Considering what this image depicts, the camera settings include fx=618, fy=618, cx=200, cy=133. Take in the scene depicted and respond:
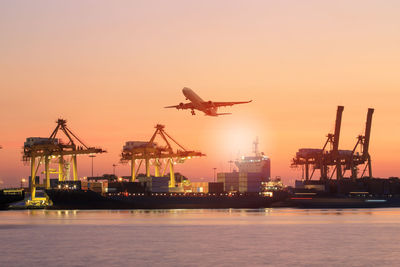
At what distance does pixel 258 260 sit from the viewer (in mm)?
45156

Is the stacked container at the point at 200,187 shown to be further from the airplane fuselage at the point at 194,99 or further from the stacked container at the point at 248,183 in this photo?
the airplane fuselage at the point at 194,99

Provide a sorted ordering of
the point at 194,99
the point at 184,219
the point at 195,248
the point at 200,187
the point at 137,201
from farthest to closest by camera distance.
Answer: the point at 200,187 → the point at 137,201 → the point at 184,219 → the point at 194,99 → the point at 195,248

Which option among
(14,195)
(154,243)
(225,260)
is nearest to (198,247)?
(154,243)

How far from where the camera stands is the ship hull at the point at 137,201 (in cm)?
15812

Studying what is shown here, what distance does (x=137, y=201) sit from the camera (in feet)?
536

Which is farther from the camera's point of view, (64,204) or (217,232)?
(64,204)

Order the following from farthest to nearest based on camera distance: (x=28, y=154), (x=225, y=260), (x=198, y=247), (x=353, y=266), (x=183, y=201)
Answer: (x=183, y=201) → (x=28, y=154) → (x=198, y=247) → (x=225, y=260) → (x=353, y=266)

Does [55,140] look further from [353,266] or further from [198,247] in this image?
[353,266]

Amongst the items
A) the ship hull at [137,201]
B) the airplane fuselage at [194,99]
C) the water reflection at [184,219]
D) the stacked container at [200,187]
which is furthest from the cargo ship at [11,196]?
the airplane fuselage at [194,99]

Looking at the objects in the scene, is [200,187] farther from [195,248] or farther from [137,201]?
[195,248]

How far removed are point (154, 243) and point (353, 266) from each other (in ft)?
→ 75.4

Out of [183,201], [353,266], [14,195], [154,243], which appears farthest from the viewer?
[183,201]

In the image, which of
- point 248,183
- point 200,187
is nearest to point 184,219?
point 200,187

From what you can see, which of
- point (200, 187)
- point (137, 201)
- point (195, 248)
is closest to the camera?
point (195, 248)
